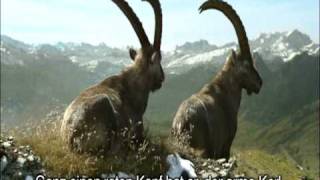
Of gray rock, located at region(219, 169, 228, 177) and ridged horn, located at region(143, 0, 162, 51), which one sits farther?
ridged horn, located at region(143, 0, 162, 51)

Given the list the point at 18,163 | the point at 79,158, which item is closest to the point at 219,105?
the point at 79,158

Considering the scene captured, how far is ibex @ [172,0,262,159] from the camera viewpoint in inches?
736

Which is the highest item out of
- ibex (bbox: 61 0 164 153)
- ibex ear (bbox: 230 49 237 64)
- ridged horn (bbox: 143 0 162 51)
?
ridged horn (bbox: 143 0 162 51)

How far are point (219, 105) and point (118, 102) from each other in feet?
20.4

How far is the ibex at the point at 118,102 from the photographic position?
13.7 meters

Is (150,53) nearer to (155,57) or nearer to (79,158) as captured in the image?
(155,57)

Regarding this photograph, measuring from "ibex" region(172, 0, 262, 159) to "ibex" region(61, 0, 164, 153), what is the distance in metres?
1.45

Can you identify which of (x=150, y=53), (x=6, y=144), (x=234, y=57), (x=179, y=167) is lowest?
(x=179, y=167)

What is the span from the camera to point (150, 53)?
18609mm

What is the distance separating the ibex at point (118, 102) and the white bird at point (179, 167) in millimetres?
1076

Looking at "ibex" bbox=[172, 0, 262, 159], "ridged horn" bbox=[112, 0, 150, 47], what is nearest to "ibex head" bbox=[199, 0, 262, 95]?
"ibex" bbox=[172, 0, 262, 159]

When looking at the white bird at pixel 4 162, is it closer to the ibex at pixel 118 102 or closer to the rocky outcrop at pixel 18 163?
the rocky outcrop at pixel 18 163

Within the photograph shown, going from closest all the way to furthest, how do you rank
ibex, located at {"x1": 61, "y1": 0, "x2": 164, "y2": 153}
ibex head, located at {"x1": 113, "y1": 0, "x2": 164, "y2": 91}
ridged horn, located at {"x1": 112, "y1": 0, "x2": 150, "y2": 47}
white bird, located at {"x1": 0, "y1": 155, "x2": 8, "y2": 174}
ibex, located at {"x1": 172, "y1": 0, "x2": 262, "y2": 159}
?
white bird, located at {"x1": 0, "y1": 155, "x2": 8, "y2": 174} < ibex, located at {"x1": 61, "y1": 0, "x2": 164, "y2": 153} < ridged horn, located at {"x1": 112, "y1": 0, "x2": 150, "y2": 47} < ibex head, located at {"x1": 113, "y1": 0, "x2": 164, "y2": 91} < ibex, located at {"x1": 172, "y1": 0, "x2": 262, "y2": 159}

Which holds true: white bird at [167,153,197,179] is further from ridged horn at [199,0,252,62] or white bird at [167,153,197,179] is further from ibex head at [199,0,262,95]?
ibex head at [199,0,262,95]
